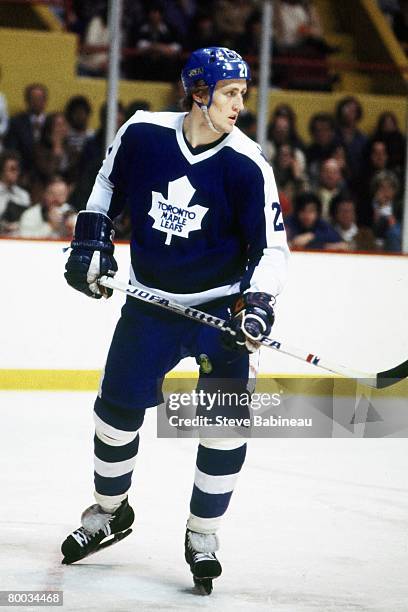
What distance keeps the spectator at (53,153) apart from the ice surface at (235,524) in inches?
85.4

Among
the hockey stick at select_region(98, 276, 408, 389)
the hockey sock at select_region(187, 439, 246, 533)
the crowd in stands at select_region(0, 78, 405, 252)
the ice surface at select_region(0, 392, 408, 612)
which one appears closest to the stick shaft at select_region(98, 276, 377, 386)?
the hockey stick at select_region(98, 276, 408, 389)

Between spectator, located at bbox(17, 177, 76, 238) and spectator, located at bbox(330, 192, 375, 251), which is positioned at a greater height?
spectator, located at bbox(17, 177, 76, 238)

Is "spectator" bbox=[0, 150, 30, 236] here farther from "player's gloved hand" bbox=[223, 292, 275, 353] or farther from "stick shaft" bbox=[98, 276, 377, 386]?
"player's gloved hand" bbox=[223, 292, 275, 353]

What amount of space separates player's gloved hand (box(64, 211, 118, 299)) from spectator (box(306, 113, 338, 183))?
469 centimetres

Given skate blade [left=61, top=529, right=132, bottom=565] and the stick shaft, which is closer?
the stick shaft

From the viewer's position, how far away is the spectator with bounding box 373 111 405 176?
799 cm

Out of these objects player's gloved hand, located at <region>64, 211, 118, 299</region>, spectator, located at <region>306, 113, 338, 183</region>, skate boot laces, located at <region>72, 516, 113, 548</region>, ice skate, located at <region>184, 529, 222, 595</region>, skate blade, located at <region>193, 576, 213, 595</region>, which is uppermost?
player's gloved hand, located at <region>64, 211, 118, 299</region>

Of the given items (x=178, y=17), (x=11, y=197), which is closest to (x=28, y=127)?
(x=11, y=197)

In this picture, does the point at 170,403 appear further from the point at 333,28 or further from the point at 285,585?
the point at 333,28

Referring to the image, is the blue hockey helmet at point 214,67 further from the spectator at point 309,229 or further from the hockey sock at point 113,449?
the spectator at point 309,229

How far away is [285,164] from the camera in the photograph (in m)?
7.68

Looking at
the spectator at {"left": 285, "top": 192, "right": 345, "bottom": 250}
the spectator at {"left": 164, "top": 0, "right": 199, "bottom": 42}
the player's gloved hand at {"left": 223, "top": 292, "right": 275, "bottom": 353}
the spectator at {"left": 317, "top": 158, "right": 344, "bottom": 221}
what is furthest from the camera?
the spectator at {"left": 164, "top": 0, "right": 199, "bottom": 42}

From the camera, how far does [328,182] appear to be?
7758 mm

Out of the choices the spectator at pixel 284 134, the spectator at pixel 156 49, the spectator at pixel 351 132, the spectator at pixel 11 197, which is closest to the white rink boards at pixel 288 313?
→ the spectator at pixel 11 197
